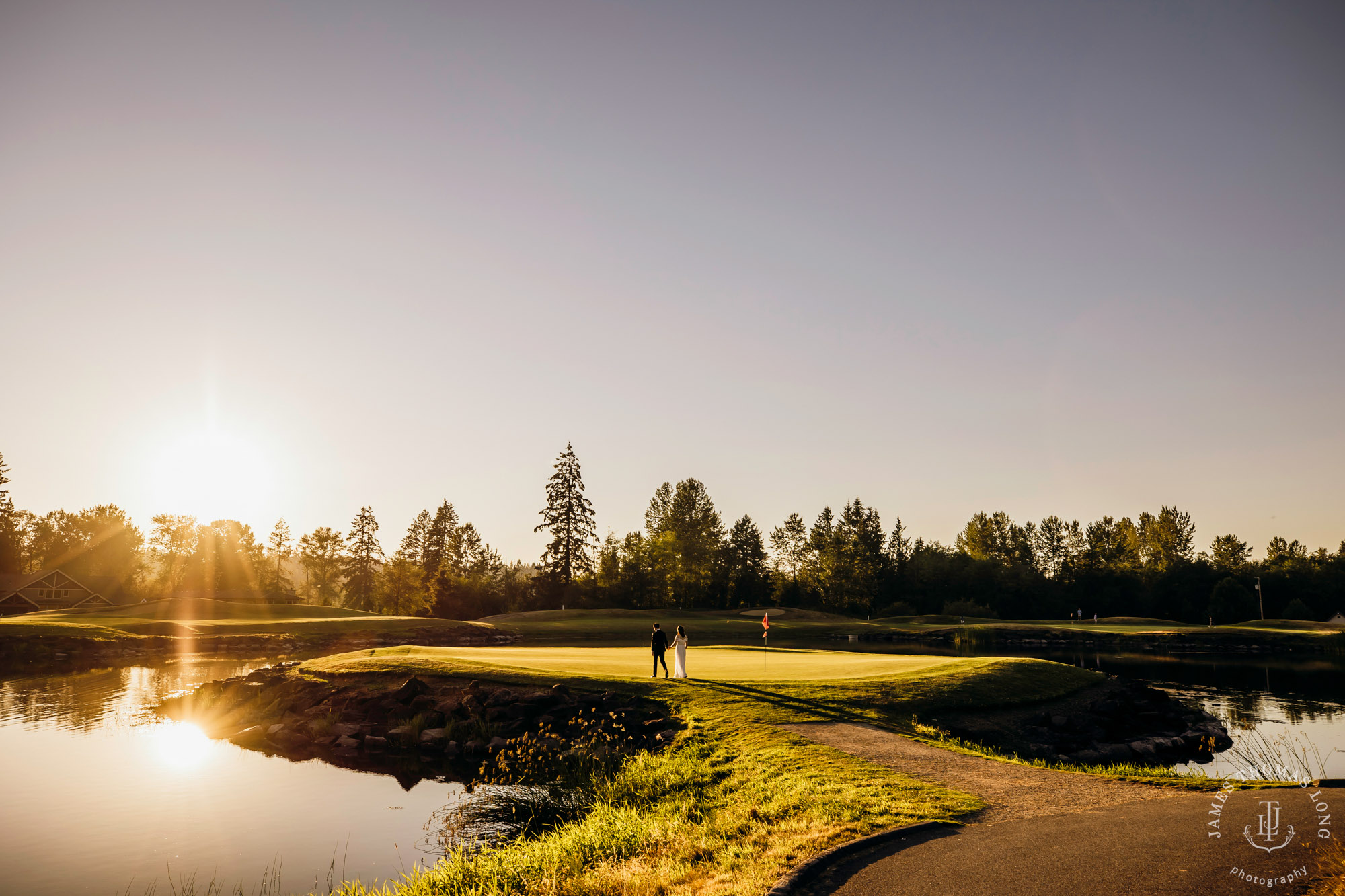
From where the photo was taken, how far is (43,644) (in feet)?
147

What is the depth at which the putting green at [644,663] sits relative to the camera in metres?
24.6

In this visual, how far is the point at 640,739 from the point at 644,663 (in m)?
11.5

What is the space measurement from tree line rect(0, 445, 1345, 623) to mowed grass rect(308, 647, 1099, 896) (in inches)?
2568

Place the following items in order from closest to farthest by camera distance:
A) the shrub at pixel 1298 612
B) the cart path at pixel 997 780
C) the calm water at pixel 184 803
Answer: the cart path at pixel 997 780
the calm water at pixel 184 803
the shrub at pixel 1298 612

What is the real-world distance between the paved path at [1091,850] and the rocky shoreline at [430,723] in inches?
359

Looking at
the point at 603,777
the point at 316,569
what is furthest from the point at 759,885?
the point at 316,569

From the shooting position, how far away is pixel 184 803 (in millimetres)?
15688

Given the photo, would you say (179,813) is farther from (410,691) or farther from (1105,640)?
(1105,640)

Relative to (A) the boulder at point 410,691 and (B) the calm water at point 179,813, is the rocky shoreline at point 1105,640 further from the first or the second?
(B) the calm water at point 179,813

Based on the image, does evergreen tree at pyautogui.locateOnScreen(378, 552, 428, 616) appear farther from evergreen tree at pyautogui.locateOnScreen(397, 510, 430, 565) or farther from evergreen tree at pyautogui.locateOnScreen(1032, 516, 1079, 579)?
evergreen tree at pyautogui.locateOnScreen(1032, 516, 1079, 579)

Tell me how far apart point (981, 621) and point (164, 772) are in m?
82.9

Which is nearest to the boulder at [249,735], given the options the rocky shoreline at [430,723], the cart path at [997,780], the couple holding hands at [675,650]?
the rocky shoreline at [430,723]
